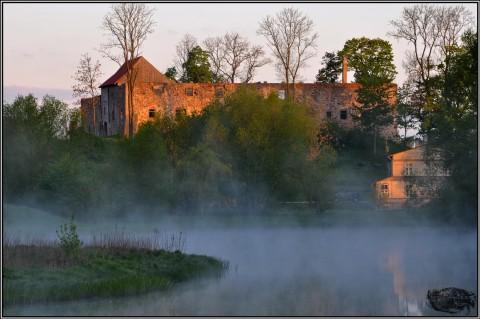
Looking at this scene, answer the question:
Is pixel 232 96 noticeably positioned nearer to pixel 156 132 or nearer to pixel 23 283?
pixel 156 132

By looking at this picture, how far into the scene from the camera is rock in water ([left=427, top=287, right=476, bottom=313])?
773 inches

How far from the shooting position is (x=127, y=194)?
43406 millimetres

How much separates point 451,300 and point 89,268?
8.25 metres

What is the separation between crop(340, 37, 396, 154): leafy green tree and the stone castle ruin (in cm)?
136

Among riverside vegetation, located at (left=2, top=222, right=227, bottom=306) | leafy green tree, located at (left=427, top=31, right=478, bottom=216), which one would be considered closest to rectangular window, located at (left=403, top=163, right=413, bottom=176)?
leafy green tree, located at (left=427, top=31, right=478, bottom=216)

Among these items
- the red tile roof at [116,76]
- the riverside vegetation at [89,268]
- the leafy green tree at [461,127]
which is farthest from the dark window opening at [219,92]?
the riverside vegetation at [89,268]

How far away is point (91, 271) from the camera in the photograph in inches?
872

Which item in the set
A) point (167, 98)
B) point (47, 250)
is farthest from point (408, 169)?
point (47, 250)

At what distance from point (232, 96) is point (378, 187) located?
902cm

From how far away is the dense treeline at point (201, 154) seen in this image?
42.2 meters

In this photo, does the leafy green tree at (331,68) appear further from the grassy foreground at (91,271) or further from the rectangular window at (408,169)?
the grassy foreground at (91,271)

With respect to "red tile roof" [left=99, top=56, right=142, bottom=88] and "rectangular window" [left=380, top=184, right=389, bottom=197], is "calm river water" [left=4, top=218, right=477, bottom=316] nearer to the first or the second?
"rectangular window" [left=380, top=184, right=389, bottom=197]

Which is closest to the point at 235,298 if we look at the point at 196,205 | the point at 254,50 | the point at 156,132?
the point at 196,205

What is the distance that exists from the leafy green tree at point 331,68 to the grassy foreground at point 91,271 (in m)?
45.8
